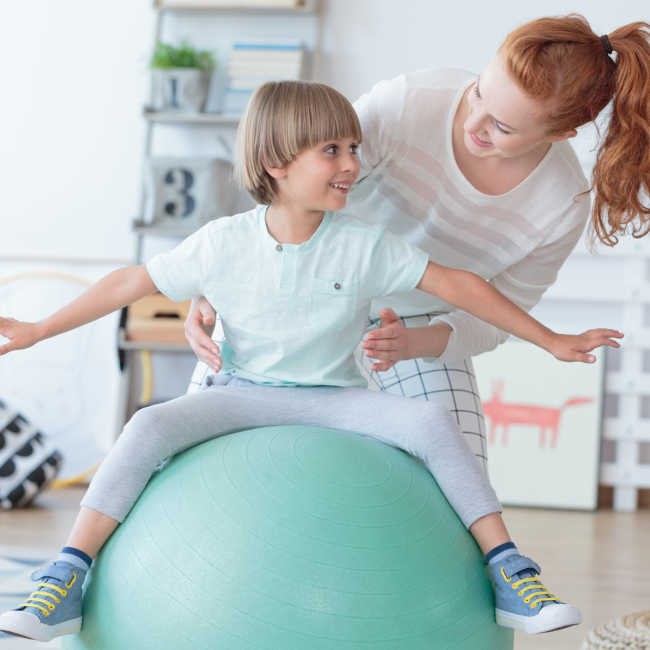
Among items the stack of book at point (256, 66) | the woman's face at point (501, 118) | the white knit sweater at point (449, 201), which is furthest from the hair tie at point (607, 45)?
the stack of book at point (256, 66)

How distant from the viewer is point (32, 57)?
4.15 m

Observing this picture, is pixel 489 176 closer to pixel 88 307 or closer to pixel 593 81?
pixel 593 81

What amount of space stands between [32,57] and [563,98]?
3.17 m

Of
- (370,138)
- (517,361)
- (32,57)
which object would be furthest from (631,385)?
(32,57)

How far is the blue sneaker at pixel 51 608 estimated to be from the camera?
4.33ft

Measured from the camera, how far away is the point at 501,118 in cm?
157

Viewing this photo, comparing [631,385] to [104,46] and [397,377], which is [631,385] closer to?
[397,377]

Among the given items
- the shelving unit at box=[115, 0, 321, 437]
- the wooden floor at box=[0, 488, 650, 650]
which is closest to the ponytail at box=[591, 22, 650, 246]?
the wooden floor at box=[0, 488, 650, 650]

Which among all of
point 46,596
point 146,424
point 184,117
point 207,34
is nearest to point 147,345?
point 184,117

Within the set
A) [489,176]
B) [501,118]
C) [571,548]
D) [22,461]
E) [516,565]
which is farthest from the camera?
[22,461]

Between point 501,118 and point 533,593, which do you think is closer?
point 533,593

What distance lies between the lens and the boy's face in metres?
1.62

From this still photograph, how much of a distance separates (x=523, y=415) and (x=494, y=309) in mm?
2435

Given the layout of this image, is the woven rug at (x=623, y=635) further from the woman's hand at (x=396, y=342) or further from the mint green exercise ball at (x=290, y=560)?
the woman's hand at (x=396, y=342)
